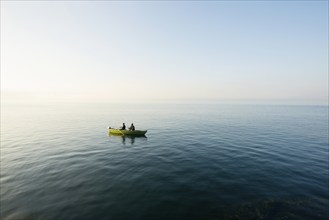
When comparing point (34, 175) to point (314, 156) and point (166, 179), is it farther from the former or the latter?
point (314, 156)

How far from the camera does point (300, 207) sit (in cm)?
1516

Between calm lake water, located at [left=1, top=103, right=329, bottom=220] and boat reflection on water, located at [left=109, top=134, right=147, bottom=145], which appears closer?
calm lake water, located at [left=1, top=103, right=329, bottom=220]

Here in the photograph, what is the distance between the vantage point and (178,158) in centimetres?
2725

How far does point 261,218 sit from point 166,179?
9.13 m

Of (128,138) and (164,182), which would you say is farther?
(128,138)

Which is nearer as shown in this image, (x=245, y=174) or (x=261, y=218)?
(x=261, y=218)

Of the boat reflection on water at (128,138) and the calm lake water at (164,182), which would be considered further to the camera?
the boat reflection on water at (128,138)

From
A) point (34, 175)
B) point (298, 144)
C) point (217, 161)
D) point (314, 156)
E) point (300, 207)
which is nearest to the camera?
point (300, 207)

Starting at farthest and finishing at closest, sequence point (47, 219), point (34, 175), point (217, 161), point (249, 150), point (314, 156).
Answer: point (249, 150), point (314, 156), point (217, 161), point (34, 175), point (47, 219)

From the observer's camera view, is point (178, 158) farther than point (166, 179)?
Yes

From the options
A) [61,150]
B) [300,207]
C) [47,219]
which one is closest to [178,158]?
[300,207]

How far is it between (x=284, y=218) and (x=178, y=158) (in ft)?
49.0

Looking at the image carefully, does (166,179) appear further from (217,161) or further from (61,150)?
(61,150)

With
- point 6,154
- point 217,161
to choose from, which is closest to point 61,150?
point 6,154
